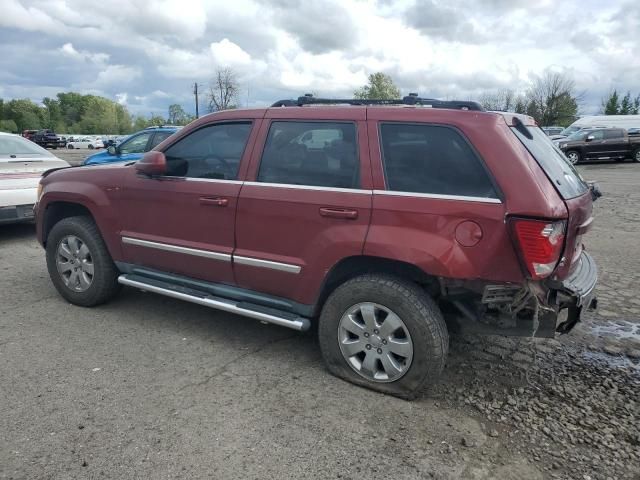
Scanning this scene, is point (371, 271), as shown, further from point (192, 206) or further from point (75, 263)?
point (75, 263)

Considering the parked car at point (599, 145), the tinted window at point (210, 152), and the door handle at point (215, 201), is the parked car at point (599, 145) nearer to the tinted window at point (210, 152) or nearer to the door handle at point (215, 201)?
the tinted window at point (210, 152)

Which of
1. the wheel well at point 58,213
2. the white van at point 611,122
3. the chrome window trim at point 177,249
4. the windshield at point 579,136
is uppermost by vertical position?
the white van at point 611,122

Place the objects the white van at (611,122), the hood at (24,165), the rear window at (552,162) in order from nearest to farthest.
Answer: the rear window at (552,162)
the hood at (24,165)
the white van at (611,122)

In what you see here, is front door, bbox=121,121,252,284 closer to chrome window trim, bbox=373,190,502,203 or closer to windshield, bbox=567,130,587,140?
chrome window trim, bbox=373,190,502,203

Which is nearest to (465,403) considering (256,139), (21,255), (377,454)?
(377,454)

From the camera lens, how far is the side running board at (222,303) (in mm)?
3477

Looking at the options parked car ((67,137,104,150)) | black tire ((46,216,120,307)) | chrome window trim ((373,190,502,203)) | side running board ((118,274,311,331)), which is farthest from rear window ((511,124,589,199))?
parked car ((67,137,104,150))

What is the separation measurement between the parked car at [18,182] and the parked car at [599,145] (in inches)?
861

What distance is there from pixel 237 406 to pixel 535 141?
255cm

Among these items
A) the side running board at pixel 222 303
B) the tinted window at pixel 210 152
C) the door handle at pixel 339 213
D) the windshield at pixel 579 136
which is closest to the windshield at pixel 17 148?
the side running board at pixel 222 303

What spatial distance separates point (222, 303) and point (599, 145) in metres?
23.9

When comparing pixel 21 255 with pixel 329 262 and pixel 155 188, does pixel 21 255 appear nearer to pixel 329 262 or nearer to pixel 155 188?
pixel 155 188

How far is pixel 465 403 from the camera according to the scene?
3160 mm

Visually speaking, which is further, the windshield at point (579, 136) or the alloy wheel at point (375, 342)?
the windshield at point (579, 136)
